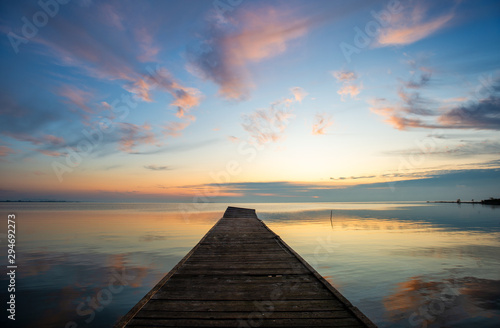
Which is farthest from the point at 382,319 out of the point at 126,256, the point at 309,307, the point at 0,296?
the point at 126,256

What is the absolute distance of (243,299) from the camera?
5.14 metres

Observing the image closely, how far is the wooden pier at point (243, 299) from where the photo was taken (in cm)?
422

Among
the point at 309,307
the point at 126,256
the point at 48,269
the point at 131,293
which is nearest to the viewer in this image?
the point at 309,307

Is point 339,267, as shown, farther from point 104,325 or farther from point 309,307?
point 104,325

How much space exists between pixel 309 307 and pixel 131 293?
7.90 meters

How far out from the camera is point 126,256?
637 inches

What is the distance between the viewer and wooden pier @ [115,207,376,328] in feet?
13.9

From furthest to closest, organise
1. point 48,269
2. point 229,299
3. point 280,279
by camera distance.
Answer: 1. point 48,269
2. point 280,279
3. point 229,299
